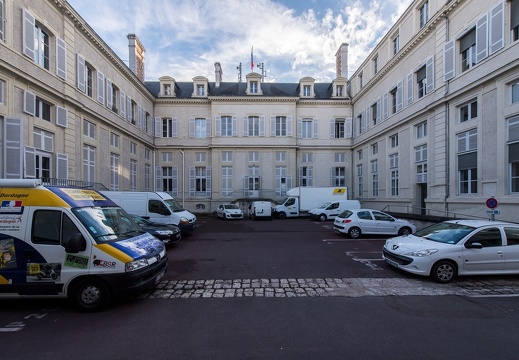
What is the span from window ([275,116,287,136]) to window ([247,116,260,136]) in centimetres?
208

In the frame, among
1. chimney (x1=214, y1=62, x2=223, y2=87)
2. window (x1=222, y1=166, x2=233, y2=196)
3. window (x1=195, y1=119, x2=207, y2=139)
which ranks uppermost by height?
chimney (x1=214, y1=62, x2=223, y2=87)

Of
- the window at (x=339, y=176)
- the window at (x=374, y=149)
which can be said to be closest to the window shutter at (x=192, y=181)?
the window at (x=339, y=176)

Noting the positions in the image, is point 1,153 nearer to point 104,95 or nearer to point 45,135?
point 45,135

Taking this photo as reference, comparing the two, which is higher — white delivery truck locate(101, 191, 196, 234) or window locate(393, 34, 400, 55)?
window locate(393, 34, 400, 55)

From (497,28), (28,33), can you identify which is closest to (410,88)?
(497,28)

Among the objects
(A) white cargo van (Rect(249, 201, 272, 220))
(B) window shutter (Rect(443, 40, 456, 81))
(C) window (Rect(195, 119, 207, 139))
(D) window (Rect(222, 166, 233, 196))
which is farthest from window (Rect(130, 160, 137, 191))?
(B) window shutter (Rect(443, 40, 456, 81))

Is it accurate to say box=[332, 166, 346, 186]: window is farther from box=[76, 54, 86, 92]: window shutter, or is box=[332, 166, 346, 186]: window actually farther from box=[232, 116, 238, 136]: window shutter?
box=[76, 54, 86, 92]: window shutter

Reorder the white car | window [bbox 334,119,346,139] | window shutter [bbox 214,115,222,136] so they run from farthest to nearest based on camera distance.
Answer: window [bbox 334,119,346,139] → window shutter [bbox 214,115,222,136] → the white car

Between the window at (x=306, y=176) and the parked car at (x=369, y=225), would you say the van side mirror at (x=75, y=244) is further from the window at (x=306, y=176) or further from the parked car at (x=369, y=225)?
the window at (x=306, y=176)

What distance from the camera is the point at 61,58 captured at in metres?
14.4

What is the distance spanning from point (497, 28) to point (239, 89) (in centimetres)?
2405

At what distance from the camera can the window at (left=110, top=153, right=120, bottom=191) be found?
2016 centimetres

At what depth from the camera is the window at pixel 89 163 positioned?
16.9 m

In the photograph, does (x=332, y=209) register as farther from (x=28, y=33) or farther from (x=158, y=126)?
(x=28, y=33)
